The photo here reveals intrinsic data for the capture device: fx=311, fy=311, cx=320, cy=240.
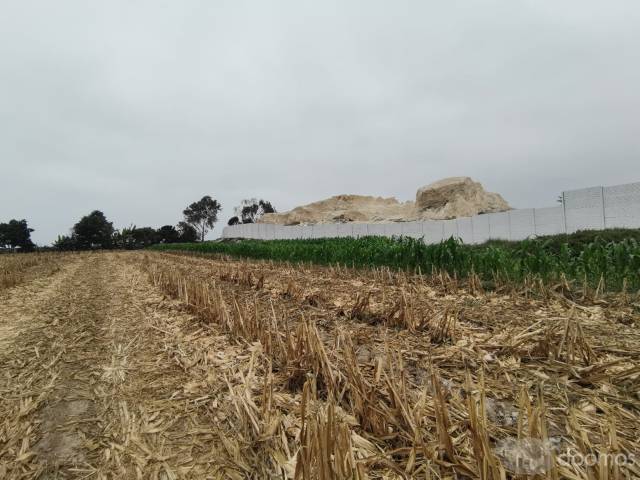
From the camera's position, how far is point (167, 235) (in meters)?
73.9

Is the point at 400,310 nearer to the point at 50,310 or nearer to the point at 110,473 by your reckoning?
the point at 110,473

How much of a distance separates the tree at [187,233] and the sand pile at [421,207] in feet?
79.1

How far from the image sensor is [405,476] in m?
1.45

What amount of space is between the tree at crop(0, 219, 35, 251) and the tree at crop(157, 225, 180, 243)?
23874 millimetres

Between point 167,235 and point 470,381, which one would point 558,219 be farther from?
point 167,235

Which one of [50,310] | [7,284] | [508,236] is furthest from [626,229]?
[7,284]

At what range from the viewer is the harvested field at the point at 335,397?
4.94 feet

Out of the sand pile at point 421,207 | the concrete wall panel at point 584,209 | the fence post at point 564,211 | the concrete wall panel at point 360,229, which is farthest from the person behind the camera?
the sand pile at point 421,207

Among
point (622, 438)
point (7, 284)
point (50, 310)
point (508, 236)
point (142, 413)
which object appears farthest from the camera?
point (508, 236)

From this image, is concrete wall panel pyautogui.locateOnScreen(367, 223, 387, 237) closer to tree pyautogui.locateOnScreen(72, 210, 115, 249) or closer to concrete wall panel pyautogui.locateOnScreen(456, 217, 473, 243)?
concrete wall panel pyautogui.locateOnScreen(456, 217, 473, 243)

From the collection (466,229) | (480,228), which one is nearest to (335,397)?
(480,228)

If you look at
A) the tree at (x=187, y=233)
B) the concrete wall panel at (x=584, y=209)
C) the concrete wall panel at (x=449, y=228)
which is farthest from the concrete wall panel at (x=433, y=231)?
the tree at (x=187, y=233)

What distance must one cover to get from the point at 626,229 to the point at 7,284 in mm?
26099

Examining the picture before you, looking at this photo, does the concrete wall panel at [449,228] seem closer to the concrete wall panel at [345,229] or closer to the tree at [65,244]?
the concrete wall panel at [345,229]
